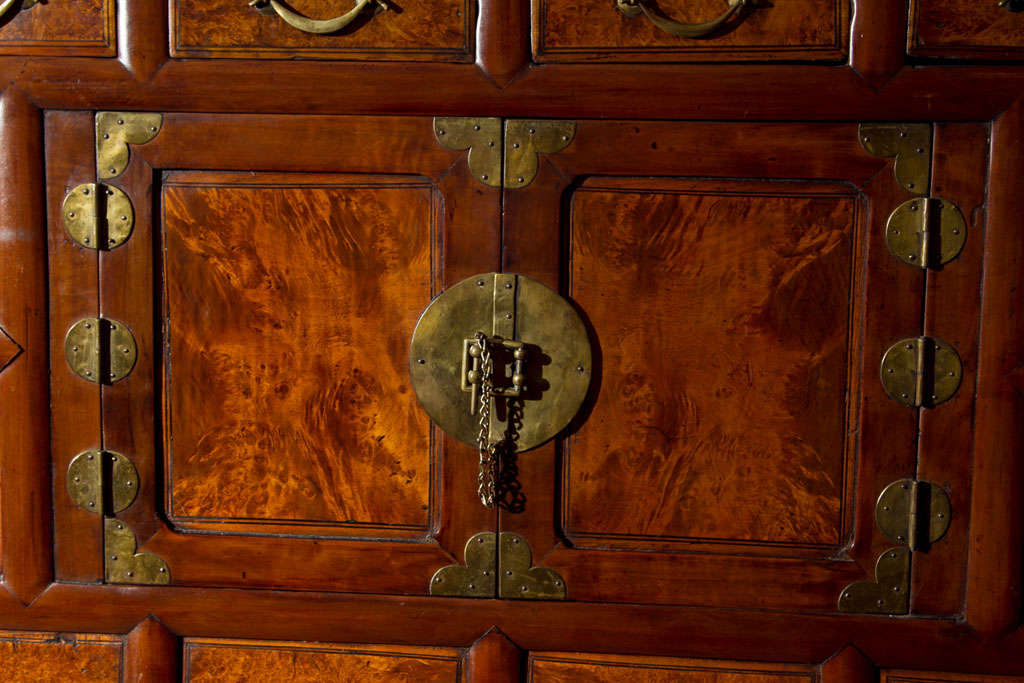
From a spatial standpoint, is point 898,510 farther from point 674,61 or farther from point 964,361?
point 674,61

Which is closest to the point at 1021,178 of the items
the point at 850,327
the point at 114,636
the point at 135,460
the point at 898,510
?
the point at 850,327

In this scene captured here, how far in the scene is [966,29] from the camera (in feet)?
4.06

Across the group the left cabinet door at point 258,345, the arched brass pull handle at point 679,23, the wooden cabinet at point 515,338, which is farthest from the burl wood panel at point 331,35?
the arched brass pull handle at point 679,23

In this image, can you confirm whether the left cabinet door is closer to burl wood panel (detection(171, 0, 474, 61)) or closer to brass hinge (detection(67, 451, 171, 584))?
brass hinge (detection(67, 451, 171, 584))

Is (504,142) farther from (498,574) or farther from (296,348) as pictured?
(498,574)

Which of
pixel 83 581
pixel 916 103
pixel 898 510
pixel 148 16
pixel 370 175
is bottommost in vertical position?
pixel 83 581

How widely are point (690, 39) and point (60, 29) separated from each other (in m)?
1.10

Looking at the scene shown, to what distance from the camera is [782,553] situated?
135cm

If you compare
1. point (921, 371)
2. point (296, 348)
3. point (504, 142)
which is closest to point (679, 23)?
point (504, 142)

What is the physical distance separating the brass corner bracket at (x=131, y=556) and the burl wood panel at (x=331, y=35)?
0.87m

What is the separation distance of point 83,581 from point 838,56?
1640 millimetres

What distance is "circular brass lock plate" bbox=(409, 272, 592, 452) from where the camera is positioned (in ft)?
4.34

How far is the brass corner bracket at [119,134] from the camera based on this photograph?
1.33 metres

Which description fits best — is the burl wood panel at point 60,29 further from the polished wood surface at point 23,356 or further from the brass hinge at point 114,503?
the brass hinge at point 114,503
